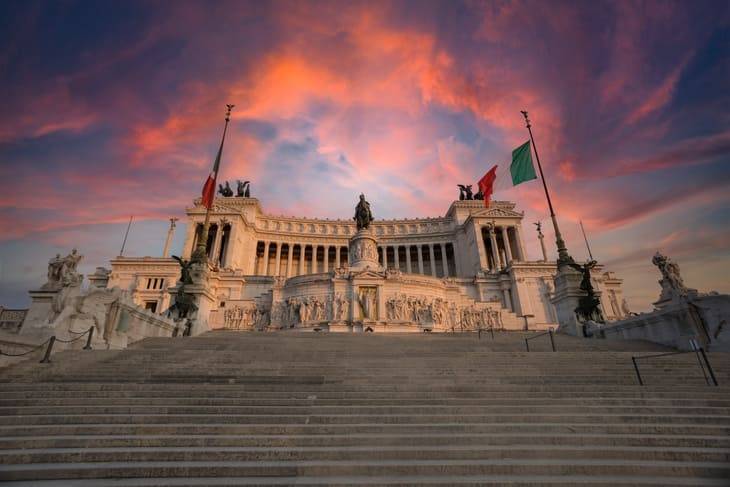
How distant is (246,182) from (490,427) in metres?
70.0

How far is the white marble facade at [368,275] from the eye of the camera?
30141 mm

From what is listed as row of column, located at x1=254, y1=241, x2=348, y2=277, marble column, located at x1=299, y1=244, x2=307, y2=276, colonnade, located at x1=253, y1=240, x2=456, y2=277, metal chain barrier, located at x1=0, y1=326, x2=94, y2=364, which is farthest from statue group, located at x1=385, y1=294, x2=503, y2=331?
marble column, located at x1=299, y1=244, x2=307, y2=276

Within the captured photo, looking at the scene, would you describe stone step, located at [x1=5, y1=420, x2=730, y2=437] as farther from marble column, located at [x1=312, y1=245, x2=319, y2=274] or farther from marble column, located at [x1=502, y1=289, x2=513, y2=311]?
marble column, located at [x1=312, y1=245, x2=319, y2=274]

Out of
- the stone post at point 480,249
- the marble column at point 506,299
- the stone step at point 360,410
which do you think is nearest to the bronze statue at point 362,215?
the marble column at point 506,299

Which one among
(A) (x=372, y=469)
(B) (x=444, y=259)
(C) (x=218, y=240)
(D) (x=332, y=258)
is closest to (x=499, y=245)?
(B) (x=444, y=259)

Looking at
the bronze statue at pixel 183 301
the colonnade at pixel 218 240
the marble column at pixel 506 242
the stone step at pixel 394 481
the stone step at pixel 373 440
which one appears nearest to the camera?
the stone step at pixel 394 481

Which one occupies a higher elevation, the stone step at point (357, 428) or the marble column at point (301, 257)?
the marble column at point (301, 257)

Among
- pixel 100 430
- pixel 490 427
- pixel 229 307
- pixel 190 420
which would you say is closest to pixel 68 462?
pixel 100 430

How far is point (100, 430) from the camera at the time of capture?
18.7 feet

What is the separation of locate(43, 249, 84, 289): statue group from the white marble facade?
9.33 metres

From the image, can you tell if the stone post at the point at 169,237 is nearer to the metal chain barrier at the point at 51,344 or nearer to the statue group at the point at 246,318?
the statue group at the point at 246,318

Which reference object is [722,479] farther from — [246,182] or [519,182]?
[246,182]

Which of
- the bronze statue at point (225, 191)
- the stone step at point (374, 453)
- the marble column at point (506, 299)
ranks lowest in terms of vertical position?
the stone step at point (374, 453)

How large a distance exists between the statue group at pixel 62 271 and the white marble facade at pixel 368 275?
9.33m
